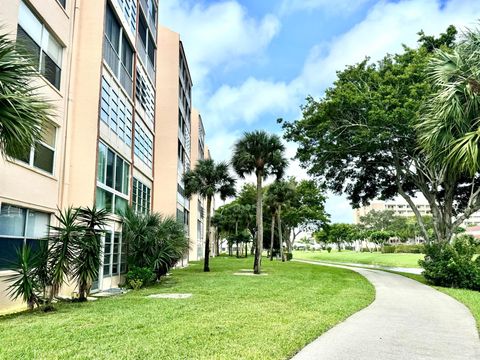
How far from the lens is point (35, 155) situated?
11625mm

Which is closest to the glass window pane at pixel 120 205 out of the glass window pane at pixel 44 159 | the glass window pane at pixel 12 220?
the glass window pane at pixel 44 159

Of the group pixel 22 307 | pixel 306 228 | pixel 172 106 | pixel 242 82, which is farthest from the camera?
pixel 306 228

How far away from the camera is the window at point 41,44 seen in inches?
433

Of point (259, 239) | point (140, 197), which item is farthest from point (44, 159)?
point (259, 239)

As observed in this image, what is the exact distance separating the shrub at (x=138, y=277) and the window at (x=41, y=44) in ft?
25.4

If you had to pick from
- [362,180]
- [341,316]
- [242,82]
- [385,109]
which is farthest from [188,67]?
[341,316]

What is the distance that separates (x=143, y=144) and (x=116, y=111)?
5339 millimetres

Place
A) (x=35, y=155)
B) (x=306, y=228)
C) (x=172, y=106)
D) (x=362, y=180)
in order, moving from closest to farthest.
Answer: (x=35, y=155) → (x=362, y=180) → (x=172, y=106) → (x=306, y=228)

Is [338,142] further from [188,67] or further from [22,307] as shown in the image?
[188,67]

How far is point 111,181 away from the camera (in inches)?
652

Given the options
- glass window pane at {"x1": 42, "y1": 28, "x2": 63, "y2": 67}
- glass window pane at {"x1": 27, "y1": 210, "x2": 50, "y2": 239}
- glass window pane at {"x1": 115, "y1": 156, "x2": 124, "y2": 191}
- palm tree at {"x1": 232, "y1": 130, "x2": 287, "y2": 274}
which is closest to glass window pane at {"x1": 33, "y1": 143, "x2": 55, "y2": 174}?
glass window pane at {"x1": 27, "y1": 210, "x2": 50, "y2": 239}

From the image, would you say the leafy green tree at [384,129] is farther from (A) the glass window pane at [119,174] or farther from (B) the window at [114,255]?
(B) the window at [114,255]

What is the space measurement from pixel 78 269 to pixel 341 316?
7231 mm

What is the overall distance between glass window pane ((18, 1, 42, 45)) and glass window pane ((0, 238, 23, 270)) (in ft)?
19.3
